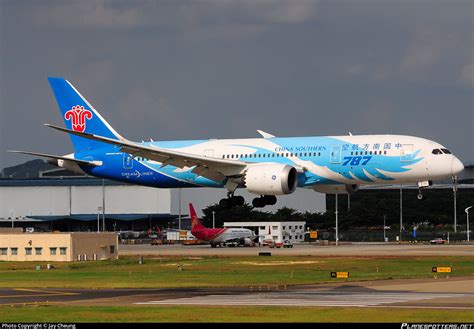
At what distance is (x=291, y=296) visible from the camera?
5338 cm

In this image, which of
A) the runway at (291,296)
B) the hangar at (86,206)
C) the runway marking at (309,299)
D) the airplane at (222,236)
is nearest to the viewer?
the runway marking at (309,299)

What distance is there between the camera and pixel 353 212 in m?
181

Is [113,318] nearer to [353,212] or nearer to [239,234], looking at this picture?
[239,234]

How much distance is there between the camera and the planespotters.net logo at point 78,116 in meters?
95.4

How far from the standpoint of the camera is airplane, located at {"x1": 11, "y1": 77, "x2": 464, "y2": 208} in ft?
262

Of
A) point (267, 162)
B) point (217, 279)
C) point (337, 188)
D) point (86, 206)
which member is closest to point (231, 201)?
point (267, 162)

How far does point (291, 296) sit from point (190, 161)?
3217 centimetres

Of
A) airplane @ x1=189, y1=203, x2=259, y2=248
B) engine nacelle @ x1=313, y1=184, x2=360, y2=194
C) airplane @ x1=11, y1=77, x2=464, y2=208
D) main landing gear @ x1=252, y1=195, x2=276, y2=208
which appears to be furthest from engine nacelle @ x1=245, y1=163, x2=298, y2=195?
airplane @ x1=189, y1=203, x2=259, y2=248

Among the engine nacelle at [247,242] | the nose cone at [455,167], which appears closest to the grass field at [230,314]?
the nose cone at [455,167]

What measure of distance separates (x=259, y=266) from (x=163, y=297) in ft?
96.0

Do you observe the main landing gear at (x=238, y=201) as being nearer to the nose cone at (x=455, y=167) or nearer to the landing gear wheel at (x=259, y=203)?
the landing gear wheel at (x=259, y=203)

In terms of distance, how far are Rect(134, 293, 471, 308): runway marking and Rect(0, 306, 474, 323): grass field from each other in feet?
7.08

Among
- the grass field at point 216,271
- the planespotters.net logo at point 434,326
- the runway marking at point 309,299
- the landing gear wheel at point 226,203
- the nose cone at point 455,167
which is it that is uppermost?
the nose cone at point 455,167

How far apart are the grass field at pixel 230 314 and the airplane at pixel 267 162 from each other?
3285cm
